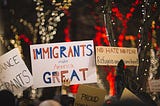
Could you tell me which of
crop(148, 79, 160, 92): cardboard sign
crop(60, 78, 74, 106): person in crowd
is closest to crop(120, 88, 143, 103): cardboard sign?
crop(148, 79, 160, 92): cardboard sign

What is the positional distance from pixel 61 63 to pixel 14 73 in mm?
394

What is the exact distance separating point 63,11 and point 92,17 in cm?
208

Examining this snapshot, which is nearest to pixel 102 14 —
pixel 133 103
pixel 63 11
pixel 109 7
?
pixel 109 7

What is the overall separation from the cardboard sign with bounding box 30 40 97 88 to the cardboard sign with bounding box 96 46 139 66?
0.07m

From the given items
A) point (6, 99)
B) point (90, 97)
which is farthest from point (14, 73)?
point (90, 97)

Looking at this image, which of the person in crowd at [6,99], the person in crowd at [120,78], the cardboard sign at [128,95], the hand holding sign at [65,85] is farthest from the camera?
the hand holding sign at [65,85]

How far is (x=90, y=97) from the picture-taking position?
2932mm

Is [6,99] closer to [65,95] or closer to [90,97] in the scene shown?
[65,95]

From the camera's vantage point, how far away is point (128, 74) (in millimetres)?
3121

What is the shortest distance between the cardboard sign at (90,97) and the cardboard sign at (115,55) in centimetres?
27

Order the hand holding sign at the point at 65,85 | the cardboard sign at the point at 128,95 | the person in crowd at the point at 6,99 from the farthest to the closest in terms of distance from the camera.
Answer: the hand holding sign at the point at 65,85
the cardboard sign at the point at 128,95
the person in crowd at the point at 6,99

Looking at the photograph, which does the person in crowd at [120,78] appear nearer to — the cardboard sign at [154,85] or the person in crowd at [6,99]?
the cardboard sign at [154,85]

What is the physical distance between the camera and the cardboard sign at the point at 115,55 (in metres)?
3.10

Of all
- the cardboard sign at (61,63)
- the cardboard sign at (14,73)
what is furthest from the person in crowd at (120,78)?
the cardboard sign at (14,73)
